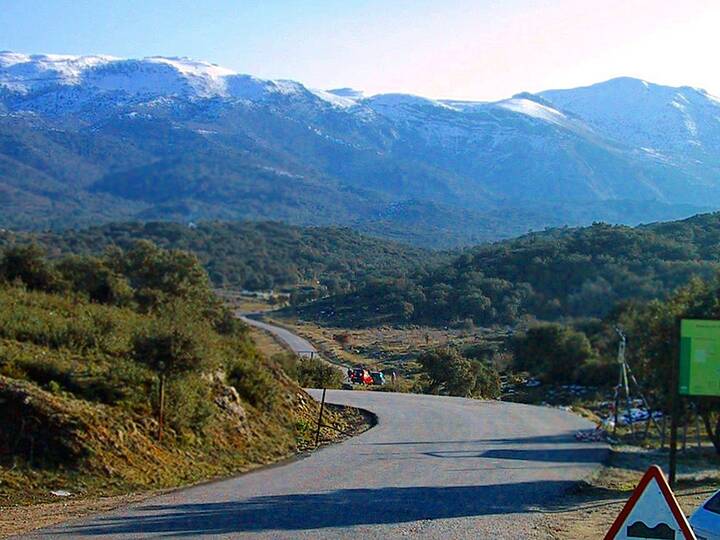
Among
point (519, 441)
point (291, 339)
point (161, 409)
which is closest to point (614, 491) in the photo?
point (519, 441)

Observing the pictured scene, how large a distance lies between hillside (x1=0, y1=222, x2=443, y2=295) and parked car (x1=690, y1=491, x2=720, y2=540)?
8924 cm

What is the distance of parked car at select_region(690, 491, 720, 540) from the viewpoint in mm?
7809

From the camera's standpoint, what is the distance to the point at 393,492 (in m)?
13.4

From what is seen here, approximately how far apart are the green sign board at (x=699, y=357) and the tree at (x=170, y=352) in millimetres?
8125

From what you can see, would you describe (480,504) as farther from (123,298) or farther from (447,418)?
(123,298)

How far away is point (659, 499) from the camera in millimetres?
6258

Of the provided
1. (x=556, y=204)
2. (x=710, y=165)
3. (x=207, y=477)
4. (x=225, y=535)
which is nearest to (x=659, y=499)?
(x=225, y=535)

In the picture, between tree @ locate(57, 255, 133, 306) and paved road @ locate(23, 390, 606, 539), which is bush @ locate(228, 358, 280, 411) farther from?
tree @ locate(57, 255, 133, 306)

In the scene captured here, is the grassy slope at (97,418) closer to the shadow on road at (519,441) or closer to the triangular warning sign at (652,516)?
the shadow on road at (519,441)

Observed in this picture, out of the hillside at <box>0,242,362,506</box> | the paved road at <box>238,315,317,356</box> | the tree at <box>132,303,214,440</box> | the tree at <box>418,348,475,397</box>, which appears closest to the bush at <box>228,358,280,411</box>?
the hillside at <box>0,242,362,506</box>

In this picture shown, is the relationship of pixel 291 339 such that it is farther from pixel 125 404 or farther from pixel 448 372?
pixel 125 404

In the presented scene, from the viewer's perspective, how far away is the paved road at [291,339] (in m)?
52.1

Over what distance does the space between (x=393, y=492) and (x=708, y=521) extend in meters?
6.10

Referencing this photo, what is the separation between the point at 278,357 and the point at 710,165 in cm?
18356
